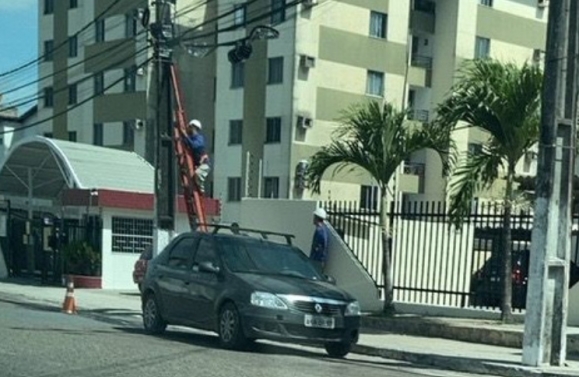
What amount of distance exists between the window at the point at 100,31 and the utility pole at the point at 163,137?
30.1 metres

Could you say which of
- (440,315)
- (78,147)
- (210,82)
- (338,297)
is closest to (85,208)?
(78,147)

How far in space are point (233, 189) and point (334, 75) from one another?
23.5 feet

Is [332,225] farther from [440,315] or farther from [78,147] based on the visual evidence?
[78,147]

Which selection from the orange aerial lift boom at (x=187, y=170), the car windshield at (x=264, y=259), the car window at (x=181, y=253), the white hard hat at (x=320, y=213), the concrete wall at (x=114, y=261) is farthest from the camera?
the concrete wall at (x=114, y=261)

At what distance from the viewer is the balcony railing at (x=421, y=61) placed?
4628 centimetres

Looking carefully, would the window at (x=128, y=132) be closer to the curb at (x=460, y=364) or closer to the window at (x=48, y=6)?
the window at (x=48, y=6)

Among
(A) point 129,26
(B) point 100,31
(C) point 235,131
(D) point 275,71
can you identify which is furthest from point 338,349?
(B) point 100,31

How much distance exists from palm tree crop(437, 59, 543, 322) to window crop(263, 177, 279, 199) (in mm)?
26542

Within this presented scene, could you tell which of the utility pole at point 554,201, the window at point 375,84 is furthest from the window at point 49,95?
the utility pole at point 554,201

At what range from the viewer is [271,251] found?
45.1 feet

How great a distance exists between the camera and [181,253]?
1412cm

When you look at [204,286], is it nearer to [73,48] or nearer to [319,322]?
[319,322]

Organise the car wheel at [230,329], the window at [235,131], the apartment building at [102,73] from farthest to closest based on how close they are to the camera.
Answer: the apartment building at [102,73]
the window at [235,131]
the car wheel at [230,329]

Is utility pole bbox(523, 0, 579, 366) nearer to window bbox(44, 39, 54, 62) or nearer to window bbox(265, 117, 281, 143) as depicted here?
window bbox(265, 117, 281, 143)
